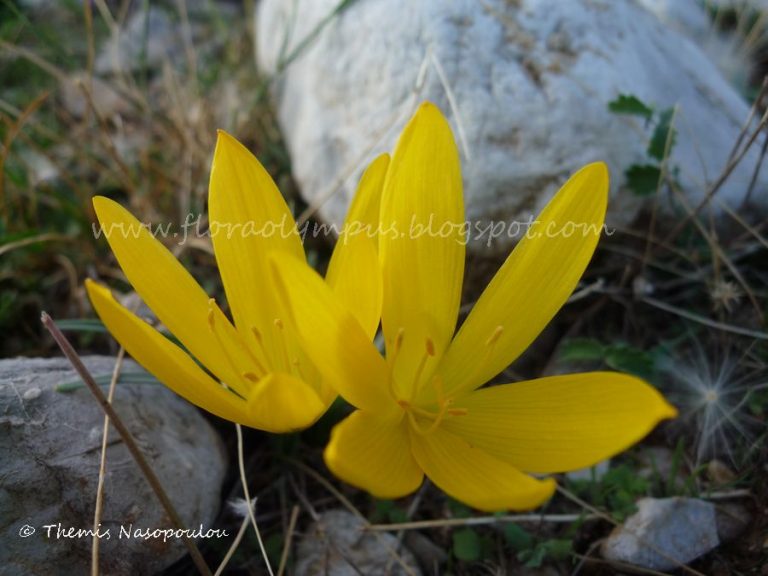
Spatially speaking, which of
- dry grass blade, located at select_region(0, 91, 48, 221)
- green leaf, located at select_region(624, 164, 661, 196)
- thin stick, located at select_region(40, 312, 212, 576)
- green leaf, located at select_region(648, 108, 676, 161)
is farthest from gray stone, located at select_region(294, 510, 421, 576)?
dry grass blade, located at select_region(0, 91, 48, 221)

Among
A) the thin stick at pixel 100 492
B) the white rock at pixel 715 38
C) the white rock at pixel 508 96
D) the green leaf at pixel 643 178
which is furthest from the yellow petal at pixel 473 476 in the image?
the white rock at pixel 715 38

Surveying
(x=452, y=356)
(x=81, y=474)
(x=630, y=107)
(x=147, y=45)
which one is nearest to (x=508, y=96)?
(x=630, y=107)

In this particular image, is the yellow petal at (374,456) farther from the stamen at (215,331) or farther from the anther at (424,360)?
the stamen at (215,331)

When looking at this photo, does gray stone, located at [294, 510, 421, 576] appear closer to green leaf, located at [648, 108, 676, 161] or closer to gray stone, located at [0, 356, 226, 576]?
gray stone, located at [0, 356, 226, 576]

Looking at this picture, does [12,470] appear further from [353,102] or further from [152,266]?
[353,102]

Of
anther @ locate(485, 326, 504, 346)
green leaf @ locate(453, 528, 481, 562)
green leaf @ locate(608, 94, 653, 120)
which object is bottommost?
green leaf @ locate(453, 528, 481, 562)

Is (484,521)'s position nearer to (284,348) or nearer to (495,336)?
(495,336)

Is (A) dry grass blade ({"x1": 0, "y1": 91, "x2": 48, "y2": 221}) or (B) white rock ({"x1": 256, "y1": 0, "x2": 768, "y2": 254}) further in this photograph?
(A) dry grass blade ({"x1": 0, "y1": 91, "x2": 48, "y2": 221})
